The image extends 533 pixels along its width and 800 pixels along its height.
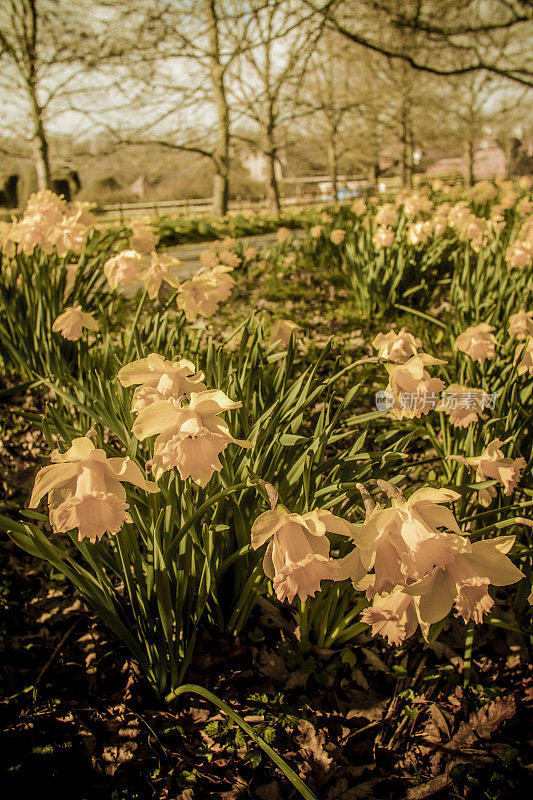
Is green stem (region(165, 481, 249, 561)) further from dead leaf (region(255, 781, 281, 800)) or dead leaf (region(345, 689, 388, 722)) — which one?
dead leaf (region(345, 689, 388, 722))

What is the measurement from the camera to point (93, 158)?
10711 millimetres

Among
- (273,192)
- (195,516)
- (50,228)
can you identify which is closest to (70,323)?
(50,228)

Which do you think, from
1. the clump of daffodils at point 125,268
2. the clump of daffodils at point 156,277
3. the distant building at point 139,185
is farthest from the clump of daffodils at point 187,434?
the distant building at point 139,185

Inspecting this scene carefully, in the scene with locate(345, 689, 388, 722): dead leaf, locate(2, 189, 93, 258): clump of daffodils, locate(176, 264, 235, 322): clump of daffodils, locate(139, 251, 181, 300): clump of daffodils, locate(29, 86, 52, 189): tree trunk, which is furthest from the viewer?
locate(29, 86, 52, 189): tree trunk

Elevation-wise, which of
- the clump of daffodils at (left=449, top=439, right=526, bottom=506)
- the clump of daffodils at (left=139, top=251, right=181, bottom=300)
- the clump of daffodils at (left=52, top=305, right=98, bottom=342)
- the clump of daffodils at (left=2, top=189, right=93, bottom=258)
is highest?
the clump of daffodils at (left=2, top=189, right=93, bottom=258)

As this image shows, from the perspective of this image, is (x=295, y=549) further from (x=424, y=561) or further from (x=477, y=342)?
(x=477, y=342)

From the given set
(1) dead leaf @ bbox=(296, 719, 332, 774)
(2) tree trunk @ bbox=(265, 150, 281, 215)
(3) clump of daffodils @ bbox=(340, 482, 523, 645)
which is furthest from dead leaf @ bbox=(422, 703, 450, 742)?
(2) tree trunk @ bbox=(265, 150, 281, 215)

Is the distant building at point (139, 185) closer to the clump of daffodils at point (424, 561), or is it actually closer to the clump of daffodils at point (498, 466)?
the clump of daffodils at point (498, 466)

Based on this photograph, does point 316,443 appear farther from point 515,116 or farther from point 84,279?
point 515,116

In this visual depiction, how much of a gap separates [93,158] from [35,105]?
1440 millimetres

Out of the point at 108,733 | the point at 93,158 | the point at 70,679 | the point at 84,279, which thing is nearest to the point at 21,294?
the point at 84,279

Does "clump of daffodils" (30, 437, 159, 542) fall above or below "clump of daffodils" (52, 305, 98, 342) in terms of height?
below

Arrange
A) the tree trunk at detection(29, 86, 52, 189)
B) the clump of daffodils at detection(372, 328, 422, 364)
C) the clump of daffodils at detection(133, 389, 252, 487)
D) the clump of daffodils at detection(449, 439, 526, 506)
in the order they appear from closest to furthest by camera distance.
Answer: the clump of daffodils at detection(133, 389, 252, 487) → the clump of daffodils at detection(449, 439, 526, 506) → the clump of daffodils at detection(372, 328, 422, 364) → the tree trunk at detection(29, 86, 52, 189)

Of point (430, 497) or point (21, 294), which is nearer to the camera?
point (430, 497)
